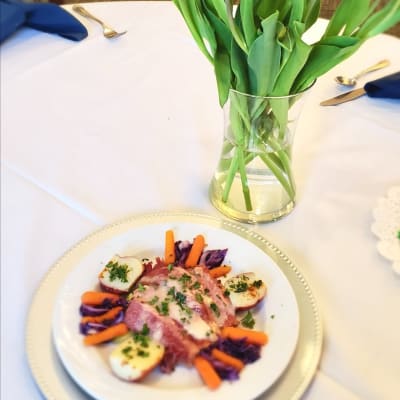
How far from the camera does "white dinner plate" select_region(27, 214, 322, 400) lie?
0.52 metres

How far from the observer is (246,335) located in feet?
1.82

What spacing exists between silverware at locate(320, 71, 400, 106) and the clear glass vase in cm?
29

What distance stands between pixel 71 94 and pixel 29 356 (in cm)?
57

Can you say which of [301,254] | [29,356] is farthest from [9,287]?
[301,254]

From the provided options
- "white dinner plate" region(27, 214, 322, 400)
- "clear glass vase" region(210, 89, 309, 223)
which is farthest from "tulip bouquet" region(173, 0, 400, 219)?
"white dinner plate" region(27, 214, 322, 400)

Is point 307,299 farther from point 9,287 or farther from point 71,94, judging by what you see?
point 71,94

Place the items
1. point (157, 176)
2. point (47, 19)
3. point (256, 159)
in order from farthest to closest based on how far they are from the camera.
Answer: point (47, 19), point (157, 176), point (256, 159)

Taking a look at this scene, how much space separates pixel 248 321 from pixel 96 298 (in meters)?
0.16

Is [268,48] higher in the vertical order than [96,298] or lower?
higher

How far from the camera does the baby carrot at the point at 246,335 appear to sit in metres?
0.56

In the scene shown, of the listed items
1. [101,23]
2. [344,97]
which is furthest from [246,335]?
[101,23]

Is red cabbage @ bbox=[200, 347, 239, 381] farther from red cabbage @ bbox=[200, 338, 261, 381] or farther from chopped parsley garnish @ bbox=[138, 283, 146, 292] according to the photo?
chopped parsley garnish @ bbox=[138, 283, 146, 292]

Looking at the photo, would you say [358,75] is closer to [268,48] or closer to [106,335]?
[268,48]

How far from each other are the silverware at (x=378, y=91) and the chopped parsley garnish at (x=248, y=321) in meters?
0.52
